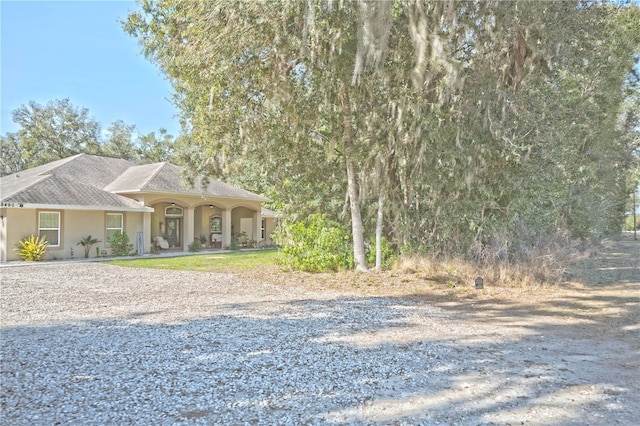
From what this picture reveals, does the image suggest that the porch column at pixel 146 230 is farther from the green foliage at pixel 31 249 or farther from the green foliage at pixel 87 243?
the green foliage at pixel 31 249

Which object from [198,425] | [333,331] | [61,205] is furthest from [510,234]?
[61,205]

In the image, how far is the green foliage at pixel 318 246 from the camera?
11281mm

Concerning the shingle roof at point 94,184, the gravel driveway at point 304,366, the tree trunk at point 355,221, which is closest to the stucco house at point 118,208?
the shingle roof at point 94,184

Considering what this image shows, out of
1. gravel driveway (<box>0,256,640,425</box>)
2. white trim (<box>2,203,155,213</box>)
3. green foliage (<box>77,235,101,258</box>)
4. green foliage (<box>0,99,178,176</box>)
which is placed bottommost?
gravel driveway (<box>0,256,640,425</box>)

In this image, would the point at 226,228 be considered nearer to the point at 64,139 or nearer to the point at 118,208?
the point at 118,208

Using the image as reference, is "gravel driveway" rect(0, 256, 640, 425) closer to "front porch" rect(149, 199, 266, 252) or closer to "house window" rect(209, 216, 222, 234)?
"front porch" rect(149, 199, 266, 252)

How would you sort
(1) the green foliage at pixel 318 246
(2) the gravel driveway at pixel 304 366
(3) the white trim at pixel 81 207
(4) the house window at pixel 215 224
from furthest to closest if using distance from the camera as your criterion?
1. (4) the house window at pixel 215 224
2. (3) the white trim at pixel 81 207
3. (1) the green foliage at pixel 318 246
4. (2) the gravel driveway at pixel 304 366

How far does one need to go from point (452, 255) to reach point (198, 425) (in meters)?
8.60

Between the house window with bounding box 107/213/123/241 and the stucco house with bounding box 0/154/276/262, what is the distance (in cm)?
4

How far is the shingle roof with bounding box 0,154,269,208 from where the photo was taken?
52.7 feet

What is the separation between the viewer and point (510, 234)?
396 inches

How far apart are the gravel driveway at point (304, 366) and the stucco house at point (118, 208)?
961cm

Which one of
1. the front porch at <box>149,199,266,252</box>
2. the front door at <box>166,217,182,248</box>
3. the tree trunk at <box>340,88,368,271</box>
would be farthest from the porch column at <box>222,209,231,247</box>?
the tree trunk at <box>340,88,368,271</box>

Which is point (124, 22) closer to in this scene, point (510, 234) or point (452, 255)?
point (452, 255)
